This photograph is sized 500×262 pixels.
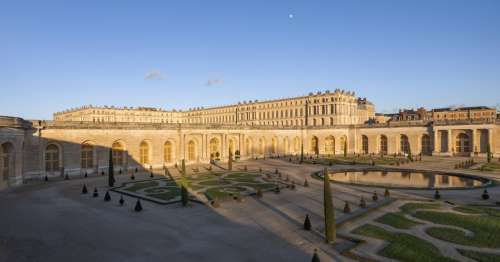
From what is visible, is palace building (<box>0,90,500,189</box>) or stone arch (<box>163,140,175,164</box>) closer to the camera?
palace building (<box>0,90,500,189</box>)

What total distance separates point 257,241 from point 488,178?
32.5 metres

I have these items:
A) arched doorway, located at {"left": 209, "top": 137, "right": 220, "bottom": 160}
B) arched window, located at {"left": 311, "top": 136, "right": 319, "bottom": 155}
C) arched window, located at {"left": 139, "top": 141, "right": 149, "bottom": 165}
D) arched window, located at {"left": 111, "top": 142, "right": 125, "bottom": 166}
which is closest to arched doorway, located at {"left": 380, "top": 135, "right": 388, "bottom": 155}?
arched window, located at {"left": 311, "top": 136, "right": 319, "bottom": 155}

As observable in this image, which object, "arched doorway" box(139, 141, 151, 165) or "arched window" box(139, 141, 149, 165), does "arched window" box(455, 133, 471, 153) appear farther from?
"arched window" box(139, 141, 149, 165)

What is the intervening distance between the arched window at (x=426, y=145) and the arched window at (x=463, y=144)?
476cm

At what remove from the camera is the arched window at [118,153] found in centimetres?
4612

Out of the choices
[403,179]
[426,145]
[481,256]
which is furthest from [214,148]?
[481,256]

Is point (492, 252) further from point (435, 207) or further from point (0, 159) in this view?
point (0, 159)

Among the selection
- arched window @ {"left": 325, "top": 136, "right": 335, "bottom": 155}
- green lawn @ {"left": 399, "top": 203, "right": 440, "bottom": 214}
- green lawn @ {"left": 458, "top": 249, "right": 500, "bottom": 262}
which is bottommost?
green lawn @ {"left": 458, "top": 249, "right": 500, "bottom": 262}

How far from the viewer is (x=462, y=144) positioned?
6341 cm

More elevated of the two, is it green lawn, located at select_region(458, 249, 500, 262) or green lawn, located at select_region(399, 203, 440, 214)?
green lawn, located at select_region(399, 203, 440, 214)

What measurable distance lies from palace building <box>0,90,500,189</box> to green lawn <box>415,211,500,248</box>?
29484 millimetres

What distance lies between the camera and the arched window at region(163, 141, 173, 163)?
52.1 m

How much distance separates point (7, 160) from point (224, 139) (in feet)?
110

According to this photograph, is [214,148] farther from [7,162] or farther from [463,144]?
[463,144]
